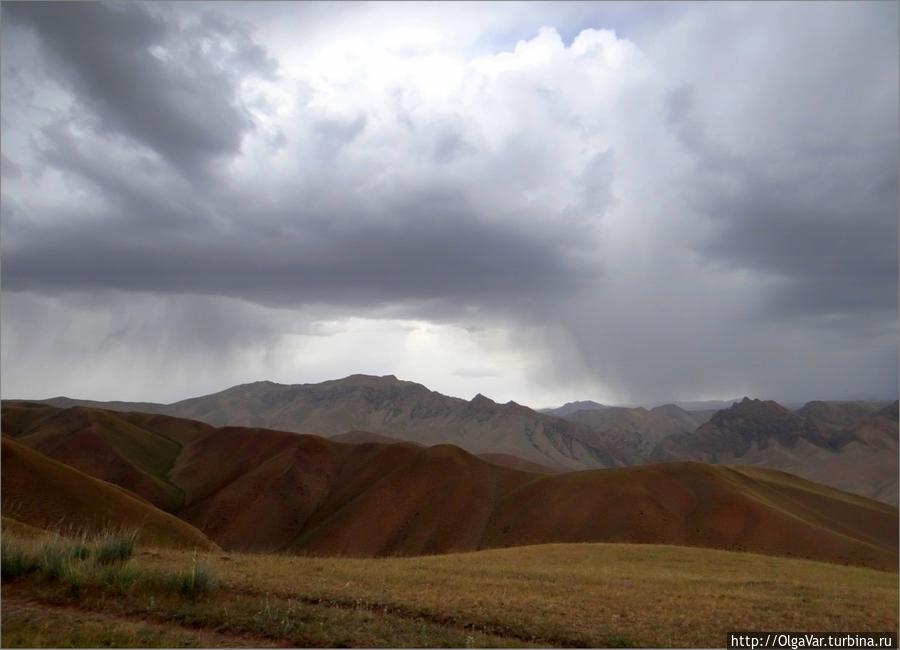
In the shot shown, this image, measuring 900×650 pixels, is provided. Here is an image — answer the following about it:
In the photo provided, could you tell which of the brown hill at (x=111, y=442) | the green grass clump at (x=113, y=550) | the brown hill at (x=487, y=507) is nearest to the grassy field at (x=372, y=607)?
the green grass clump at (x=113, y=550)

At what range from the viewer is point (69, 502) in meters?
53.9

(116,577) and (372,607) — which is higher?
(116,577)

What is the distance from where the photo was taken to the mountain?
7250 centimetres

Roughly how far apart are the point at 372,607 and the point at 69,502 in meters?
51.0

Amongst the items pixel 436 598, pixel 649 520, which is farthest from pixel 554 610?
pixel 649 520

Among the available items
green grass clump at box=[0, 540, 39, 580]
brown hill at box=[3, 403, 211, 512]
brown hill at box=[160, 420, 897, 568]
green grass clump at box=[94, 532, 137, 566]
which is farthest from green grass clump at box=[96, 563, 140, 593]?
→ brown hill at box=[3, 403, 211, 512]

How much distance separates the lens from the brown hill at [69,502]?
49.5 metres

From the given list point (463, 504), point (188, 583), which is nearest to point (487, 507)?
point (463, 504)

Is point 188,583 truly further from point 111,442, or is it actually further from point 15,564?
point 111,442

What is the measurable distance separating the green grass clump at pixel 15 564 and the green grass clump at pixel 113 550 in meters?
1.35

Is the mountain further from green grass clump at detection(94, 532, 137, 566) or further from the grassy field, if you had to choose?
the grassy field

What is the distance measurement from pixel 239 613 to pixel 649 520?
7724 centimetres

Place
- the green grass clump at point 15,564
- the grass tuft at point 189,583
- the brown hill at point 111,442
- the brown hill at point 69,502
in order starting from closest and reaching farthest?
the grass tuft at point 189,583 < the green grass clump at point 15,564 < the brown hill at point 69,502 < the brown hill at point 111,442

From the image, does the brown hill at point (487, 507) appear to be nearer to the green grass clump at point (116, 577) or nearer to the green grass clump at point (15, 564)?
the green grass clump at point (116, 577)
